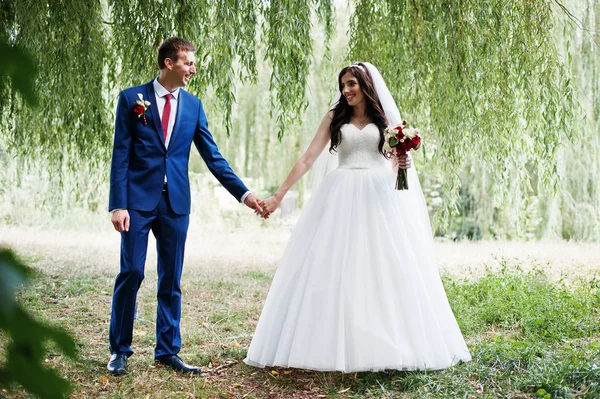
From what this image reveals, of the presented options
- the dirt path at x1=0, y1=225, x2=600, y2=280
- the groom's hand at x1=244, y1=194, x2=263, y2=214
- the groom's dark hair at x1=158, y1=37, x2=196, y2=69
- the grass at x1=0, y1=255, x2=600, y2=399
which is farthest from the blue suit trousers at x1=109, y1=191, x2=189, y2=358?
the dirt path at x1=0, y1=225, x2=600, y2=280

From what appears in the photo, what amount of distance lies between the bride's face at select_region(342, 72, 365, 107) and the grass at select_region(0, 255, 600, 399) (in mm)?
1654

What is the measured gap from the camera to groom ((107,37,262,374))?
3.58m

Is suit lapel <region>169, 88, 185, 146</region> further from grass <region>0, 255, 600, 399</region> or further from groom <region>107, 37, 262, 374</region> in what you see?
grass <region>0, 255, 600, 399</region>

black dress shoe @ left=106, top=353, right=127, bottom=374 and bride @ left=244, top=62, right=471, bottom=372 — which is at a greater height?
bride @ left=244, top=62, right=471, bottom=372

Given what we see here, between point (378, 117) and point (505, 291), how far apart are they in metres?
2.37

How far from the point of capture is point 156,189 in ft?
12.0

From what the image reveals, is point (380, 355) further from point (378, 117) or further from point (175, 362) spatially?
point (378, 117)

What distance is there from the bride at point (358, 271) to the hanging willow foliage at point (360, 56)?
86 cm

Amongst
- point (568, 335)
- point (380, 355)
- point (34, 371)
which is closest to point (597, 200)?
point (568, 335)

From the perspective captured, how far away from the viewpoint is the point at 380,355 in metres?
3.35

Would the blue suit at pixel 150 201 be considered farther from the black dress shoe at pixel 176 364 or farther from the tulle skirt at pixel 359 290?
the tulle skirt at pixel 359 290

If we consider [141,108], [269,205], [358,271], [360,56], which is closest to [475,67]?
[360,56]

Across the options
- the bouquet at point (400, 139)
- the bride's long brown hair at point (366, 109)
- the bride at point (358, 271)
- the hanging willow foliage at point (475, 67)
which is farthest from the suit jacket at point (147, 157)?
the hanging willow foliage at point (475, 67)

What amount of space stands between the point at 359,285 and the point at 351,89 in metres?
1.23
